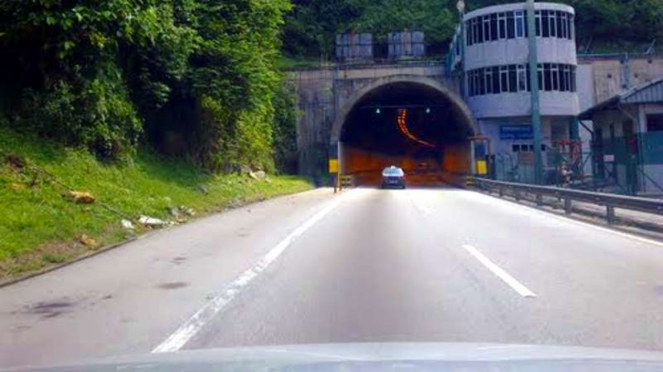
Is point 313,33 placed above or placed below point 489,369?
above

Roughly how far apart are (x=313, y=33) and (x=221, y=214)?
59306 millimetres

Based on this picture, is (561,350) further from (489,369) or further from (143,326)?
(143,326)

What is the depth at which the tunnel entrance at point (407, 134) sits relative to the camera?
6259 centimetres

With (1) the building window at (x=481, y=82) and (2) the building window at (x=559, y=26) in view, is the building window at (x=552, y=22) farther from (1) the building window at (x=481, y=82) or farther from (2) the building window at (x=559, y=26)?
(1) the building window at (x=481, y=82)

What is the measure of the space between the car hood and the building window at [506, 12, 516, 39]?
57.3m

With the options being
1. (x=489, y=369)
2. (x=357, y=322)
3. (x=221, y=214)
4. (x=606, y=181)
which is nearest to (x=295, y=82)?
(x=606, y=181)

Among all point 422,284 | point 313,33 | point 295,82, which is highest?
point 313,33

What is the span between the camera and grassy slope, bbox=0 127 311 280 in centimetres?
1523

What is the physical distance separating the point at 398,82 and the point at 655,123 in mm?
23755

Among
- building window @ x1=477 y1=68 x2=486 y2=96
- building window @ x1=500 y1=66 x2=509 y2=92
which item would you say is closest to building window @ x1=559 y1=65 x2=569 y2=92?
building window @ x1=500 y1=66 x2=509 y2=92

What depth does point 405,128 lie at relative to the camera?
79812 millimetres

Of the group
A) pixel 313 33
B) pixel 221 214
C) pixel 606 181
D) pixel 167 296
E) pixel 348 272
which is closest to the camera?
pixel 167 296

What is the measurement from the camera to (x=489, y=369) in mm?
4633

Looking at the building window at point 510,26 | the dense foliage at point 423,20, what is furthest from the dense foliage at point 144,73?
the dense foliage at point 423,20
